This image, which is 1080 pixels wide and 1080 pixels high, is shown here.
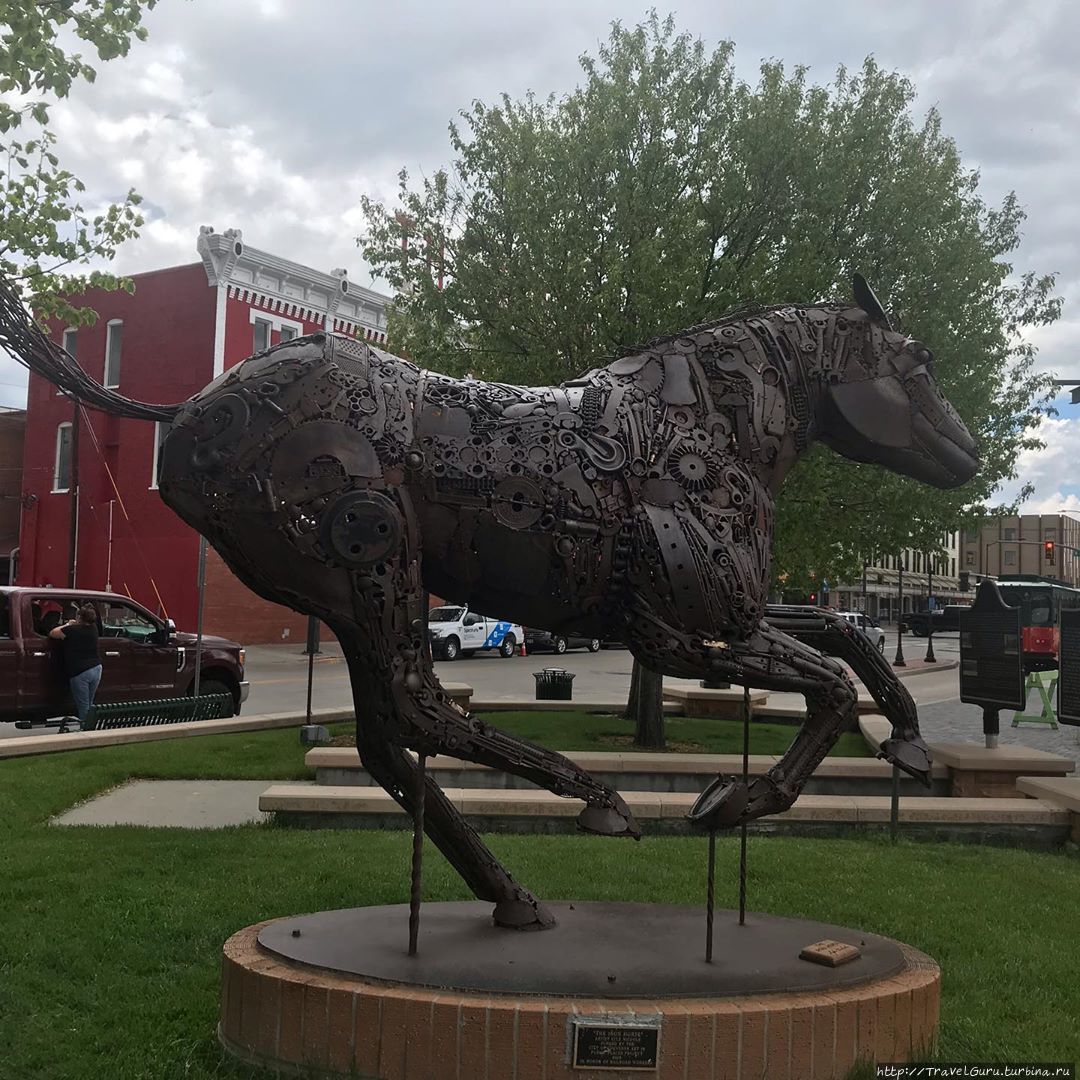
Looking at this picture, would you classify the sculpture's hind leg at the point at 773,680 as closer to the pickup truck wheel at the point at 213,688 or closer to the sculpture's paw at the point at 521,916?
the sculpture's paw at the point at 521,916

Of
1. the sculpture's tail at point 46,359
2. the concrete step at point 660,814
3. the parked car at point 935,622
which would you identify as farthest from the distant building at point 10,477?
the parked car at point 935,622

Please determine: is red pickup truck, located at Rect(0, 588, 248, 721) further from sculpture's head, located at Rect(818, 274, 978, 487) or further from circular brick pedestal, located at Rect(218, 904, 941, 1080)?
sculpture's head, located at Rect(818, 274, 978, 487)

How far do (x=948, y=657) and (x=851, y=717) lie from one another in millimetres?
38736

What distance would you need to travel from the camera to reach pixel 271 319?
2881 cm

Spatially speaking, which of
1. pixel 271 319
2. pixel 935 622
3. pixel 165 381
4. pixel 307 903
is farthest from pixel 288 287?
pixel 935 622

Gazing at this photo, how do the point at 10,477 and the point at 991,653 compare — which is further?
the point at 10,477

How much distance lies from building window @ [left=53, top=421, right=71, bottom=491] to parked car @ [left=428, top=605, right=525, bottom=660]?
1157 cm

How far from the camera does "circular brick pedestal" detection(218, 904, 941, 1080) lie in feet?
10.7

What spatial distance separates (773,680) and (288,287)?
1089 inches

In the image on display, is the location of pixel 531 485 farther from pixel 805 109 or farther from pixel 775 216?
pixel 805 109

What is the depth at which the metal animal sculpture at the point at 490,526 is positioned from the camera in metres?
3.55

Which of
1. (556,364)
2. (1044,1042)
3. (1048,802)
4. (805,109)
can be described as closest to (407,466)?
(1044,1042)

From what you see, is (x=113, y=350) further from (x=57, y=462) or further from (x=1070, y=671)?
(x=1070, y=671)

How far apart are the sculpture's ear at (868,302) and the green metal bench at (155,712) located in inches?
421
